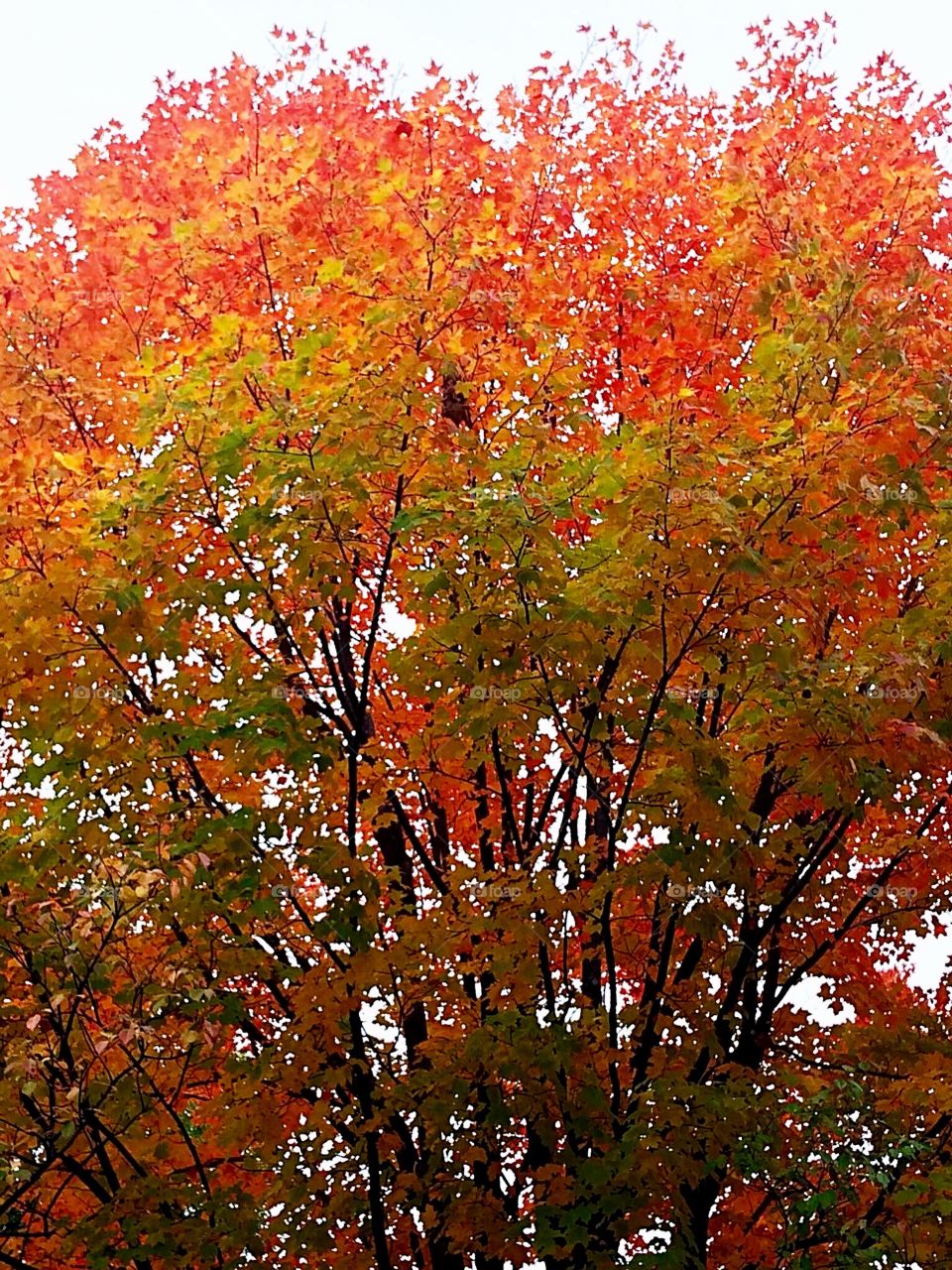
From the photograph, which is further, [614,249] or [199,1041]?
[614,249]

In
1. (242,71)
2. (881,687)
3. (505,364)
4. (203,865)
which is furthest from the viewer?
(242,71)

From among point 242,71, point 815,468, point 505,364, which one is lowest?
point 815,468

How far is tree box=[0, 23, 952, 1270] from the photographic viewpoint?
6371 mm

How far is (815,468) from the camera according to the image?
618cm

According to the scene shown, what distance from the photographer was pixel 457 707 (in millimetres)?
7562

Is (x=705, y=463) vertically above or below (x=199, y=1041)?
above

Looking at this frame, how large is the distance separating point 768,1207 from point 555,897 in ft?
13.2

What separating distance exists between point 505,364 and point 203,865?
3420 millimetres

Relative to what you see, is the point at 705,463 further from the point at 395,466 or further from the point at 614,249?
the point at 614,249

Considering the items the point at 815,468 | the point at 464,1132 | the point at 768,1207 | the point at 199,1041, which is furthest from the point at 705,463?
the point at 768,1207

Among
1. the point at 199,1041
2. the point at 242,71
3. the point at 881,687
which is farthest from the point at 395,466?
the point at 242,71

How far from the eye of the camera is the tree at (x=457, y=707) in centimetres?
637

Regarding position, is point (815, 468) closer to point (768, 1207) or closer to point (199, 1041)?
point (199, 1041)

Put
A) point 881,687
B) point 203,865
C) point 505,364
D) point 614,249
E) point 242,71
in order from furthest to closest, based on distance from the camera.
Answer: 1. point 242,71
2. point 614,249
3. point 505,364
4. point 881,687
5. point 203,865
